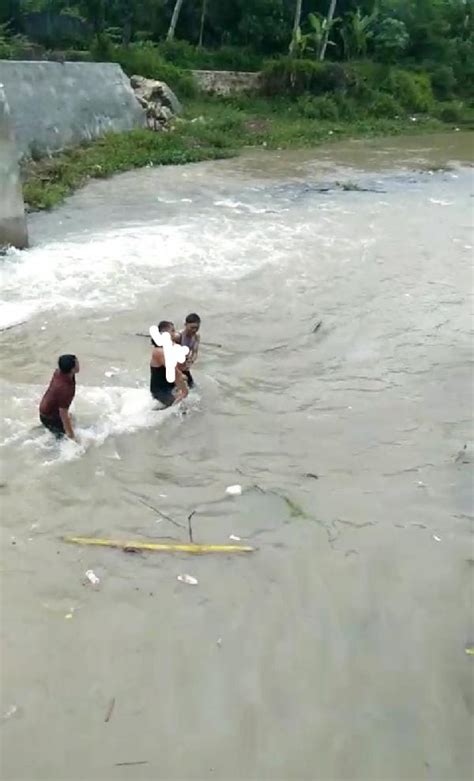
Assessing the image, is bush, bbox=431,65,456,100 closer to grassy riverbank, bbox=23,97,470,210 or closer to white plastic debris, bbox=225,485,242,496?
grassy riverbank, bbox=23,97,470,210

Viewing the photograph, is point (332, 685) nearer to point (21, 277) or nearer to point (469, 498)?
point (469, 498)

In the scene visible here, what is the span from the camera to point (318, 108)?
2962cm

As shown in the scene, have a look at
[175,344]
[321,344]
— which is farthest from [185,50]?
[175,344]

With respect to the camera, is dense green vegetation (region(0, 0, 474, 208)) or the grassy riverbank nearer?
the grassy riverbank

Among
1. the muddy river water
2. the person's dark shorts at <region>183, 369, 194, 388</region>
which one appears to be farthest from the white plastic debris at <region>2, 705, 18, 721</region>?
the person's dark shorts at <region>183, 369, 194, 388</region>

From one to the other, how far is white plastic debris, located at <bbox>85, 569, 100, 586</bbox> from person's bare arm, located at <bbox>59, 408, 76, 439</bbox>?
1538 millimetres

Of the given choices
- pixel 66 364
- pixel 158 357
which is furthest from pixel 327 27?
pixel 66 364

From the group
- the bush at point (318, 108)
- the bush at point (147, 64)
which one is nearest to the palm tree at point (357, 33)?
the bush at point (318, 108)

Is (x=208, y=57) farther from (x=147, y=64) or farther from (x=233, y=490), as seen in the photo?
(x=233, y=490)

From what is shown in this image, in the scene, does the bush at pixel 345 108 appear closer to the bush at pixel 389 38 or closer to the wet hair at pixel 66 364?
the bush at pixel 389 38

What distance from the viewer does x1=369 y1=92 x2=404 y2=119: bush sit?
104ft

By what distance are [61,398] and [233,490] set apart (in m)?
1.51

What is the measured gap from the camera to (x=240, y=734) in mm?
3969

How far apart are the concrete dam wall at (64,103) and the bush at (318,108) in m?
8.95
